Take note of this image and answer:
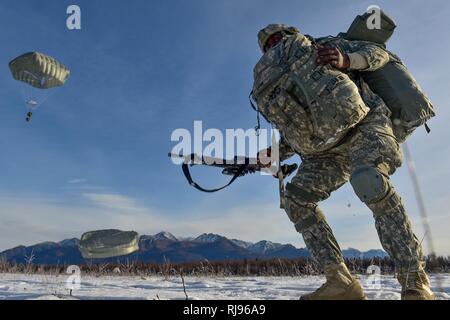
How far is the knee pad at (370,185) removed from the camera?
2.72 meters

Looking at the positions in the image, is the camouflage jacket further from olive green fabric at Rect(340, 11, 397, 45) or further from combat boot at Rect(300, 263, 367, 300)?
combat boot at Rect(300, 263, 367, 300)

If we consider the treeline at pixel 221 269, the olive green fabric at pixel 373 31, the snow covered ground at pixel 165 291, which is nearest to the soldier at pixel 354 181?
the olive green fabric at pixel 373 31

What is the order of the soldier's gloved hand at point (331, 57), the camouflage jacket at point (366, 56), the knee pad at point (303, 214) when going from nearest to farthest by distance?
the soldier's gloved hand at point (331, 57), the camouflage jacket at point (366, 56), the knee pad at point (303, 214)

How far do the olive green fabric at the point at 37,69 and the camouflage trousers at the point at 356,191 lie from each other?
32.6 m

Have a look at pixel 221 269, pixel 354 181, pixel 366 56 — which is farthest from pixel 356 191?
pixel 221 269

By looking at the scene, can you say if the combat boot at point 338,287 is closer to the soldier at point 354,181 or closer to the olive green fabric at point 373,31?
the soldier at point 354,181

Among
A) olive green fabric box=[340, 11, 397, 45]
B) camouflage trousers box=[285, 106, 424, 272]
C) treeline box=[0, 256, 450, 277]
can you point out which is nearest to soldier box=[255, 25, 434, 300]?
camouflage trousers box=[285, 106, 424, 272]

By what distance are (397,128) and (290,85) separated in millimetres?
913

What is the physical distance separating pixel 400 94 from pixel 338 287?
156cm

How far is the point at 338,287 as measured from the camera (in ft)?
10.5

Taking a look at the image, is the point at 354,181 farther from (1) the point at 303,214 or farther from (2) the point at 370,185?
(1) the point at 303,214

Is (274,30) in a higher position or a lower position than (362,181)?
higher

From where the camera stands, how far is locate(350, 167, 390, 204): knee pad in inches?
107
